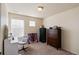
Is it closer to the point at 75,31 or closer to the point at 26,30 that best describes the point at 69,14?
the point at 75,31

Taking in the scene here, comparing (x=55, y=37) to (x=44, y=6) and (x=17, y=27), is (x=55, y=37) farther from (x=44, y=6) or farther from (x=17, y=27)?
(x=17, y=27)

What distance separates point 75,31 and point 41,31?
2.43m

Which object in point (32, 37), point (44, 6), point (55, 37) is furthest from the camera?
point (32, 37)

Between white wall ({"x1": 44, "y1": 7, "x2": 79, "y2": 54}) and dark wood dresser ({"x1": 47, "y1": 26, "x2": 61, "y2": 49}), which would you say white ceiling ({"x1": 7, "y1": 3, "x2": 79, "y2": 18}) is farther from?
dark wood dresser ({"x1": 47, "y1": 26, "x2": 61, "y2": 49})

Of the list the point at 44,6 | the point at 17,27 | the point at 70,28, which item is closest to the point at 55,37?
the point at 70,28

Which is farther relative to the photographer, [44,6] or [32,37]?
[32,37]

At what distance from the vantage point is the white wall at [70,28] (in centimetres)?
330

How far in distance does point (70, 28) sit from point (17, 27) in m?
2.58

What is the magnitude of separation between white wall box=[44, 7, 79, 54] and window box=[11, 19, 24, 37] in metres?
1.88

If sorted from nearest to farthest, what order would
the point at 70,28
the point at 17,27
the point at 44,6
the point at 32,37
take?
the point at 44,6, the point at 70,28, the point at 17,27, the point at 32,37

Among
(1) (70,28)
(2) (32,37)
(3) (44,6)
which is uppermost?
(3) (44,6)

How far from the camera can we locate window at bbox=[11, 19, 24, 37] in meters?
4.65

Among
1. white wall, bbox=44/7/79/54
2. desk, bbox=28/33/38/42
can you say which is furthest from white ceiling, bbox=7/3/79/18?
desk, bbox=28/33/38/42

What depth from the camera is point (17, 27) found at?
4.75 metres
